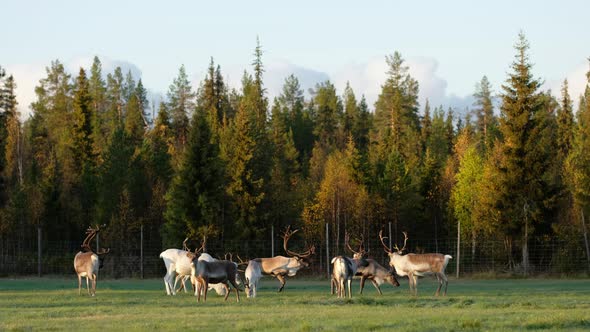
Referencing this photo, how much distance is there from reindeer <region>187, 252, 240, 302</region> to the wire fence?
14286mm

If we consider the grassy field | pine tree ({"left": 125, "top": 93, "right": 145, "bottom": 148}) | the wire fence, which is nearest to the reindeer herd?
the grassy field

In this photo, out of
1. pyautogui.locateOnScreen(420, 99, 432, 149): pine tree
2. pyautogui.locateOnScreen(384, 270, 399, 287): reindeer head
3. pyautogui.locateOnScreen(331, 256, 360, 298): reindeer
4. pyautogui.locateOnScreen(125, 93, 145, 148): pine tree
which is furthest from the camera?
pyautogui.locateOnScreen(420, 99, 432, 149): pine tree

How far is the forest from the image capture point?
150ft

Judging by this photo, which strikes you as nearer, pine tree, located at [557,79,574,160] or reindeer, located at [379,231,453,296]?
reindeer, located at [379,231,453,296]

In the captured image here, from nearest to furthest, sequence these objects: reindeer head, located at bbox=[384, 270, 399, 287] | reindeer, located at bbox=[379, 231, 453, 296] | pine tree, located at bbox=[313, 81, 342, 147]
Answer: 1. reindeer, located at bbox=[379, 231, 453, 296]
2. reindeer head, located at bbox=[384, 270, 399, 287]
3. pine tree, located at bbox=[313, 81, 342, 147]

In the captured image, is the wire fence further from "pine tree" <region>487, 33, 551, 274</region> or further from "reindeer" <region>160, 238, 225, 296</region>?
"reindeer" <region>160, 238, 225, 296</region>

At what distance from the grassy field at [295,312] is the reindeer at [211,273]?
1.71ft

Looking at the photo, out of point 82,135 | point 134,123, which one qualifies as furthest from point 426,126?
point 82,135

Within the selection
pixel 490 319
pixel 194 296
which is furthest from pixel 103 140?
pixel 490 319

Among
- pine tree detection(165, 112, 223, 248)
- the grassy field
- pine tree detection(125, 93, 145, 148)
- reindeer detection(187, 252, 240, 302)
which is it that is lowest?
the grassy field

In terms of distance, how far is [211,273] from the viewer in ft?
82.3

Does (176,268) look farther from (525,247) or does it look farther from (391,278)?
(525,247)

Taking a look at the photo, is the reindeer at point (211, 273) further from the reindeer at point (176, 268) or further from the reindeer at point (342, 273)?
the reindeer at point (342, 273)

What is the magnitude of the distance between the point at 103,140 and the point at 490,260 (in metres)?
43.8
